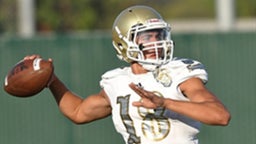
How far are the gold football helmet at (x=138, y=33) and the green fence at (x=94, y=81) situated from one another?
4590 mm

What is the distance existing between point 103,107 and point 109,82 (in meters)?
0.25

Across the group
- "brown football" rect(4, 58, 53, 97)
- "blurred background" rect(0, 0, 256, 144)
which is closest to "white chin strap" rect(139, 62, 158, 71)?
"brown football" rect(4, 58, 53, 97)

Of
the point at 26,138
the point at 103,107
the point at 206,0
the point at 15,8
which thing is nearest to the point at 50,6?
the point at 15,8

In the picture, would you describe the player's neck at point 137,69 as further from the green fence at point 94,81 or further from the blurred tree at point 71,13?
the blurred tree at point 71,13

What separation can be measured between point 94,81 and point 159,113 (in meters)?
5.11

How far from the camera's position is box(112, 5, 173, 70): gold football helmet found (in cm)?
551

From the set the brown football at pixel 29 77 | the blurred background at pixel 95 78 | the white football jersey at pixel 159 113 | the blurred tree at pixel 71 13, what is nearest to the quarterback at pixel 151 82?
the white football jersey at pixel 159 113

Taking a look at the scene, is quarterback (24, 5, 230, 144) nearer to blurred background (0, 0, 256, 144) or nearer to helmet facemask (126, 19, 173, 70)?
helmet facemask (126, 19, 173, 70)

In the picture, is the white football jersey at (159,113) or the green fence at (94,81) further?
the green fence at (94,81)

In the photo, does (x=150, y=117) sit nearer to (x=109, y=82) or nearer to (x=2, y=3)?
(x=109, y=82)

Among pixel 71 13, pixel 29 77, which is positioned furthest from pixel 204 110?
pixel 71 13

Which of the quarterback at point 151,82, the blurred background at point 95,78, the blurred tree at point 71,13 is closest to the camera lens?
the quarterback at point 151,82

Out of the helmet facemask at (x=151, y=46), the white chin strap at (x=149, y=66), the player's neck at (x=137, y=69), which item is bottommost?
the player's neck at (x=137, y=69)

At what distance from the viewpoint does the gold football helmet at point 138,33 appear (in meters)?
5.51
